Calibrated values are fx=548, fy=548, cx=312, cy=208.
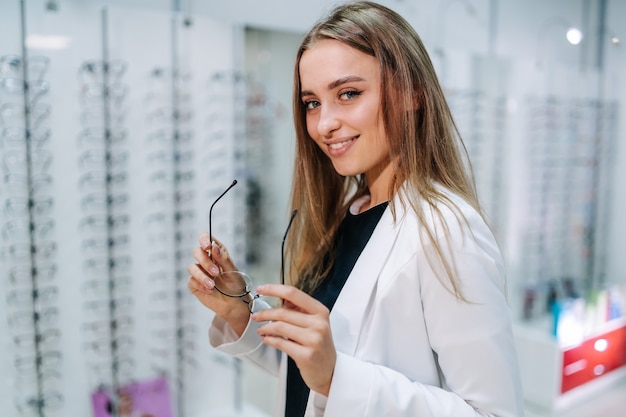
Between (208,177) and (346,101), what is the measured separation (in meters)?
1.62

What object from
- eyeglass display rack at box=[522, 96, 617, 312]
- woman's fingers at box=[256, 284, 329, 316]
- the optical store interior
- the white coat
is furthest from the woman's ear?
eyeglass display rack at box=[522, 96, 617, 312]

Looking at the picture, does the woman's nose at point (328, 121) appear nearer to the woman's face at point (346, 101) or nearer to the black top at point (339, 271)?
the woman's face at point (346, 101)

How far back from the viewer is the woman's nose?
4.05 ft

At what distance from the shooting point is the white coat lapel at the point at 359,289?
116 cm

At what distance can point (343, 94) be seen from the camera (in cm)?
124

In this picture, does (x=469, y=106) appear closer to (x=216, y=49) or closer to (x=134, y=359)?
(x=216, y=49)

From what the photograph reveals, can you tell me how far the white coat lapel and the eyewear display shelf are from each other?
8.65 feet

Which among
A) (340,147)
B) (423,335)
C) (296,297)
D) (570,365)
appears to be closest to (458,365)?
(423,335)

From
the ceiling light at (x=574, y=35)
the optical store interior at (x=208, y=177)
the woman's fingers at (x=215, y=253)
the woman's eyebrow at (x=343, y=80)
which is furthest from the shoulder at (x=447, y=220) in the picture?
the ceiling light at (x=574, y=35)

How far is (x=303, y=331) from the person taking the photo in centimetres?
95

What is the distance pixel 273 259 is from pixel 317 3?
1651 millimetres

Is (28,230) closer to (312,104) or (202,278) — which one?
(202,278)

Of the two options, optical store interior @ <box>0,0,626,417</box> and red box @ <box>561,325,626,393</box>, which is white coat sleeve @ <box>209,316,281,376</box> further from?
red box @ <box>561,325,626,393</box>

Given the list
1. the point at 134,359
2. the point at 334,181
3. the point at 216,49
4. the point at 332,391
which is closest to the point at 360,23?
the point at 334,181
